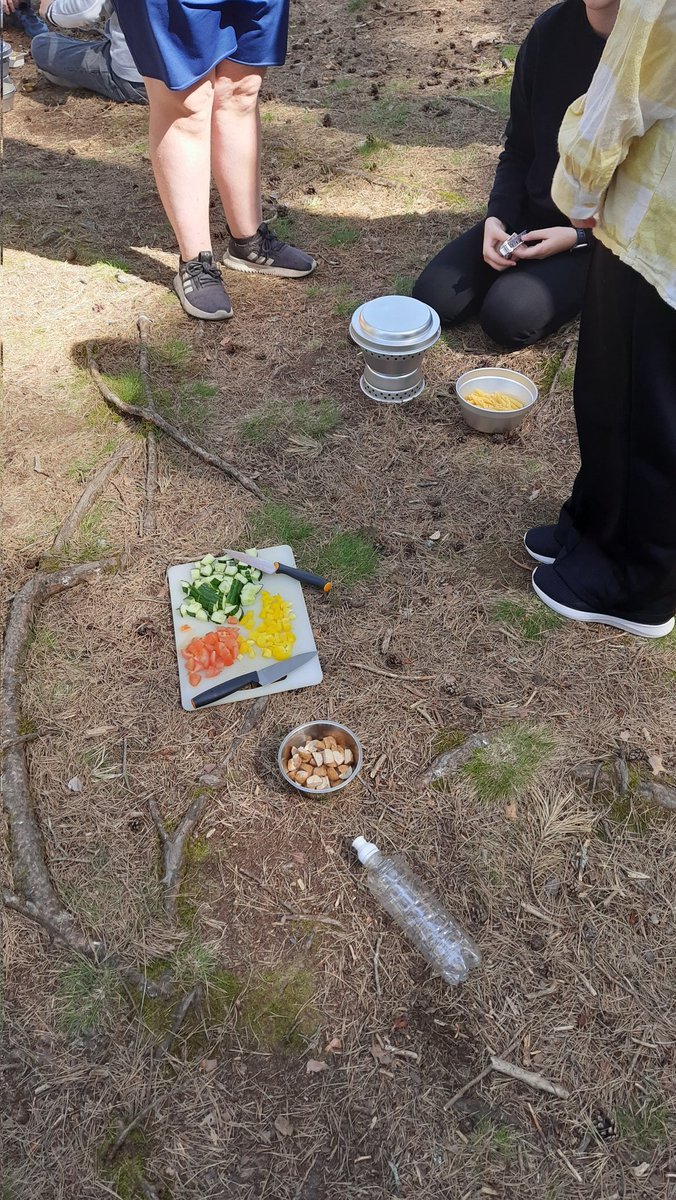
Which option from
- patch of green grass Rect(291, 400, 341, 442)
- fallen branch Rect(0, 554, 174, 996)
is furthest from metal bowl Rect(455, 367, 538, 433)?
fallen branch Rect(0, 554, 174, 996)

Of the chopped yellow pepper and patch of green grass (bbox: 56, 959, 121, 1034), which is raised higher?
the chopped yellow pepper

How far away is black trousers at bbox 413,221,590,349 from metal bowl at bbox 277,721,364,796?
7.77 feet

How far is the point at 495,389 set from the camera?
3.59 metres

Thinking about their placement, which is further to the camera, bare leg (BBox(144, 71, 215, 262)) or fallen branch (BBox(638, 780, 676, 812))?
bare leg (BBox(144, 71, 215, 262))

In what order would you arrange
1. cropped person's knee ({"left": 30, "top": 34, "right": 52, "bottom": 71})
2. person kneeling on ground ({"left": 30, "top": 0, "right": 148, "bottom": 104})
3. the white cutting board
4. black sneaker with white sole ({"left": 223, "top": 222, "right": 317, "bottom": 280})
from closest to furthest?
the white cutting board, black sneaker with white sole ({"left": 223, "top": 222, "right": 317, "bottom": 280}), person kneeling on ground ({"left": 30, "top": 0, "right": 148, "bottom": 104}), cropped person's knee ({"left": 30, "top": 34, "right": 52, "bottom": 71})

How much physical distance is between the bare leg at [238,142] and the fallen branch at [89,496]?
5.45 feet

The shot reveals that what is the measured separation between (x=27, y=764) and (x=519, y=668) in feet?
5.51

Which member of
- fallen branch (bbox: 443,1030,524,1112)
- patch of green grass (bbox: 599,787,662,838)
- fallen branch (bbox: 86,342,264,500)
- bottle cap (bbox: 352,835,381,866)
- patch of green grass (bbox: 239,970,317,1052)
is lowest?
patch of green grass (bbox: 239,970,317,1052)

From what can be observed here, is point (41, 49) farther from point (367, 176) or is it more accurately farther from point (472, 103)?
point (472, 103)

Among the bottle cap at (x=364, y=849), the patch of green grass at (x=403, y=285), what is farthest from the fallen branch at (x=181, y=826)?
the patch of green grass at (x=403, y=285)

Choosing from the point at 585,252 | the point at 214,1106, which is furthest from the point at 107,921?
the point at 585,252

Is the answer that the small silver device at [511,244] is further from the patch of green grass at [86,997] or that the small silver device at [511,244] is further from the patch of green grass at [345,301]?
the patch of green grass at [86,997]

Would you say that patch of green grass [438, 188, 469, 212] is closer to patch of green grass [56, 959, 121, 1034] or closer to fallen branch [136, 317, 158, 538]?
fallen branch [136, 317, 158, 538]

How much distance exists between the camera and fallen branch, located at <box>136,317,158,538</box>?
10.5ft
